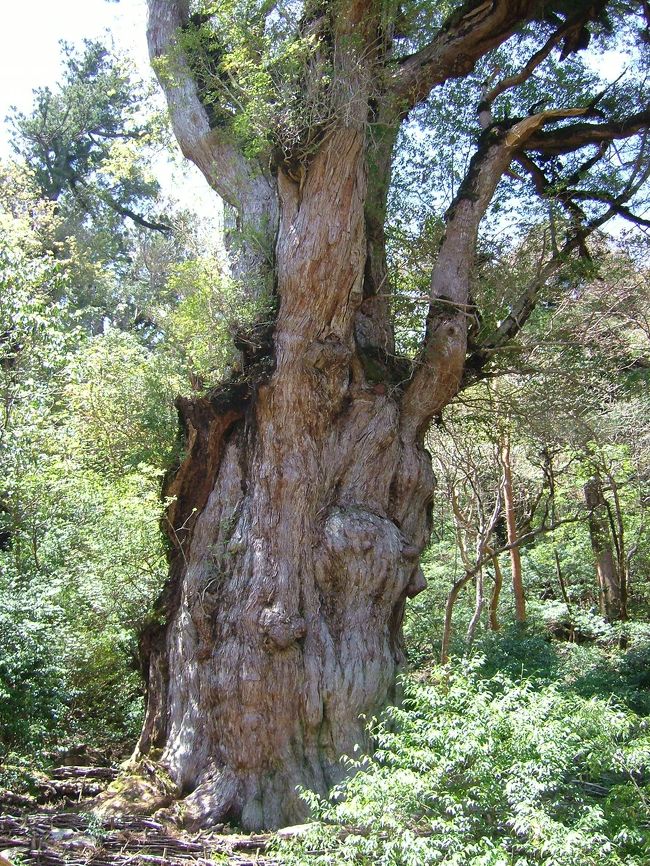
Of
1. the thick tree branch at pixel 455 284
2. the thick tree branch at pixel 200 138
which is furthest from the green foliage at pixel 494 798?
the thick tree branch at pixel 200 138

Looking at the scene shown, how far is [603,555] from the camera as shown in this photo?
13.3 m

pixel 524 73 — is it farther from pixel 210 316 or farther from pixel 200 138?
pixel 210 316

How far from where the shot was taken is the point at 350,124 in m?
6.82

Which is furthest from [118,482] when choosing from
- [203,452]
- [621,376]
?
[621,376]

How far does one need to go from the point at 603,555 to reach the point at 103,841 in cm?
1073

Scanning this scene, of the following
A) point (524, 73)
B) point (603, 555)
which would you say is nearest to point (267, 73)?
point (524, 73)

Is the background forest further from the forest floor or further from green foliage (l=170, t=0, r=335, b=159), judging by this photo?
green foliage (l=170, t=0, r=335, b=159)

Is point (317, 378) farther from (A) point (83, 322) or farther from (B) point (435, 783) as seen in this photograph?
(A) point (83, 322)

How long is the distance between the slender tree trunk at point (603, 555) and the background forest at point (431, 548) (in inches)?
2.1

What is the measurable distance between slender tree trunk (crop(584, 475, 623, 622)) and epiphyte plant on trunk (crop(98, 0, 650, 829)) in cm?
601

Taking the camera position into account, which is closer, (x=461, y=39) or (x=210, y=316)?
(x=210, y=316)

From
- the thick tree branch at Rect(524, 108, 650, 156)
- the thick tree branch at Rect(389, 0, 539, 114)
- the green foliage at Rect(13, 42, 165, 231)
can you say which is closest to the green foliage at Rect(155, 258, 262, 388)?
the thick tree branch at Rect(389, 0, 539, 114)

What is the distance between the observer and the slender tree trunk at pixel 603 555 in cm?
1310

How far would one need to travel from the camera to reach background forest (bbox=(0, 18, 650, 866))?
3.70 metres
